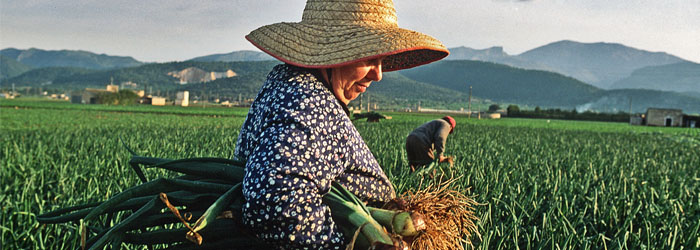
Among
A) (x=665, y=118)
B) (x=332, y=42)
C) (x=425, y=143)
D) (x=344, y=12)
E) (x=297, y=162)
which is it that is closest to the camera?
(x=297, y=162)

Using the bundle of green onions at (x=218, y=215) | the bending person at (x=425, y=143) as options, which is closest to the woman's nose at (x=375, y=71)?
the bundle of green onions at (x=218, y=215)

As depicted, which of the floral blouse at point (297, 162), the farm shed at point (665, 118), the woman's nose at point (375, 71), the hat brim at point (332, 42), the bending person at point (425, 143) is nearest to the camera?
the floral blouse at point (297, 162)

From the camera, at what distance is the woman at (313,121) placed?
1260mm

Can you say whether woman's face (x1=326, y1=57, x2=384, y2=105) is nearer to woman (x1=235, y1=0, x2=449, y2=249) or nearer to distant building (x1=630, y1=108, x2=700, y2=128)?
woman (x1=235, y1=0, x2=449, y2=249)

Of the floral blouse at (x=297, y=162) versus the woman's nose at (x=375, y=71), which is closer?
the floral blouse at (x=297, y=162)

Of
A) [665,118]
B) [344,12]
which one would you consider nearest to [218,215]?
[344,12]

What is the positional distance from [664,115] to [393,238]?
181ft

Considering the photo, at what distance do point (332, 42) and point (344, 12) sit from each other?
17 cm

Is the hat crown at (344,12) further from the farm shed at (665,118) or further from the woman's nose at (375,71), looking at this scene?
the farm shed at (665,118)

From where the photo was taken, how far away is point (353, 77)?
5.34ft

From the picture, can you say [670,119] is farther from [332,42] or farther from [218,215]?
[218,215]

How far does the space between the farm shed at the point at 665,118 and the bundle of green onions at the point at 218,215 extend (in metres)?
54.1

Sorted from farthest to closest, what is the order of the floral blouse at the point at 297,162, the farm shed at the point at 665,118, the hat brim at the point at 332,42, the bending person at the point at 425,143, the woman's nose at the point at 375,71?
the farm shed at the point at 665,118
the bending person at the point at 425,143
the woman's nose at the point at 375,71
the hat brim at the point at 332,42
the floral blouse at the point at 297,162

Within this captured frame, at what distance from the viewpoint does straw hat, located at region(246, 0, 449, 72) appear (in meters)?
1.52
